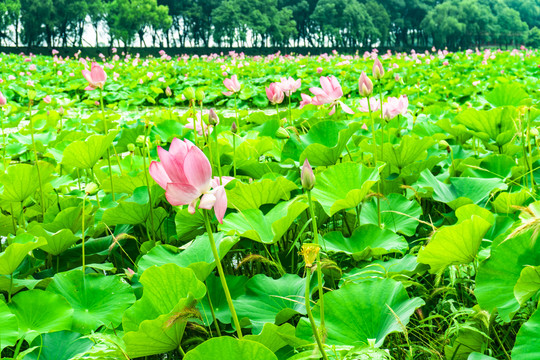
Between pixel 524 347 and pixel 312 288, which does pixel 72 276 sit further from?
pixel 524 347

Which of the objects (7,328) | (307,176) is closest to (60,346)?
(7,328)

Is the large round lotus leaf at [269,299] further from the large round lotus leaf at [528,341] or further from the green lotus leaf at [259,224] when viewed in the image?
the large round lotus leaf at [528,341]

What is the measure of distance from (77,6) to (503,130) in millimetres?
31190

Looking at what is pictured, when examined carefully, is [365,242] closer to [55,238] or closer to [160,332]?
[160,332]

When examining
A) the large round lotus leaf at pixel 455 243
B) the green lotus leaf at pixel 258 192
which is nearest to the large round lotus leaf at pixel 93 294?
the green lotus leaf at pixel 258 192

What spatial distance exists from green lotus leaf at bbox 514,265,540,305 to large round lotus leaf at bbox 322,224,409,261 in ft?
0.97

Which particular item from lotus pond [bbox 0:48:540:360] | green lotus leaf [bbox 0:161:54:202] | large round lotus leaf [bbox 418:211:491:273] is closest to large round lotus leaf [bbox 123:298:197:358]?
lotus pond [bbox 0:48:540:360]

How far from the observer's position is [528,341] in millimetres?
526

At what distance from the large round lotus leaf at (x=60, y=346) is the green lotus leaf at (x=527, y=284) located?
1.88ft

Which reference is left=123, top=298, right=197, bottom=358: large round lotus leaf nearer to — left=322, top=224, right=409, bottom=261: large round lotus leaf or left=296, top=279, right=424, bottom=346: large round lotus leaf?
left=296, top=279, right=424, bottom=346: large round lotus leaf

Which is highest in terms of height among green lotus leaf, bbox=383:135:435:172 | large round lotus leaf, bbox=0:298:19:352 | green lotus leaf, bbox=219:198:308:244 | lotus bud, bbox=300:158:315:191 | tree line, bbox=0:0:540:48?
tree line, bbox=0:0:540:48

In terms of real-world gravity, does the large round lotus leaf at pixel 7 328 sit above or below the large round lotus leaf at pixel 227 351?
below

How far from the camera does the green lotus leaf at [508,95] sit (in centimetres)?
163

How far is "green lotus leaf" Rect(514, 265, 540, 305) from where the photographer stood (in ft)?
1.86
